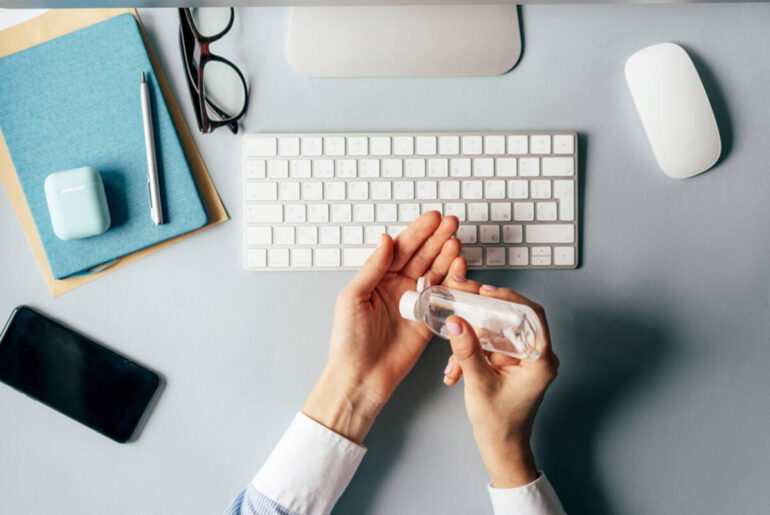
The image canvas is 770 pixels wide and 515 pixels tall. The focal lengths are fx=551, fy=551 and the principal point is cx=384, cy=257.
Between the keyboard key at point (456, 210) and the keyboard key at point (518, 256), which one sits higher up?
the keyboard key at point (456, 210)

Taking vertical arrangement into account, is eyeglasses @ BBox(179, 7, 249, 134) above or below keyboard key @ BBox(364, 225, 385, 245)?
above

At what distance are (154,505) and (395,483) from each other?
1.10ft

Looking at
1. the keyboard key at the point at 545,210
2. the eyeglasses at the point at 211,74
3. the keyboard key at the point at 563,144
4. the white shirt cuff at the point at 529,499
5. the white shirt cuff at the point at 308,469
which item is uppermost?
the eyeglasses at the point at 211,74

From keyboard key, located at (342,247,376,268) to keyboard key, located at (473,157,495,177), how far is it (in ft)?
0.57

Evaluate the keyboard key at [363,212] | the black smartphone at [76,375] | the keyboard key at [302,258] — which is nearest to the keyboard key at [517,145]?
the keyboard key at [363,212]

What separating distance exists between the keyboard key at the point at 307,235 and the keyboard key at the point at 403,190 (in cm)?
12

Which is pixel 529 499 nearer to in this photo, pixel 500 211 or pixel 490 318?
pixel 490 318

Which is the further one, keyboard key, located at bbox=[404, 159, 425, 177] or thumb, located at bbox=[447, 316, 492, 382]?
keyboard key, located at bbox=[404, 159, 425, 177]

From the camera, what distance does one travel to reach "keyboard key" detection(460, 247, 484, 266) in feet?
2.43

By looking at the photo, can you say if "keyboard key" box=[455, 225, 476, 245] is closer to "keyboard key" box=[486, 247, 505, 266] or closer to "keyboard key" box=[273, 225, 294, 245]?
"keyboard key" box=[486, 247, 505, 266]

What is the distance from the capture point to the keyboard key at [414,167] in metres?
0.73

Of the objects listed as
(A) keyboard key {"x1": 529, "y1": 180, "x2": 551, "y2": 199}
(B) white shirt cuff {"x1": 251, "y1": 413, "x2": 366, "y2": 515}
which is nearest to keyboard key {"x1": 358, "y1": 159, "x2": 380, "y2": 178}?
(A) keyboard key {"x1": 529, "y1": 180, "x2": 551, "y2": 199}

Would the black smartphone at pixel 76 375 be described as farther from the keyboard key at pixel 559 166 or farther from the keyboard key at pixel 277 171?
the keyboard key at pixel 559 166

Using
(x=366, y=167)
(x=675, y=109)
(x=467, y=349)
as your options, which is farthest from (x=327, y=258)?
(x=675, y=109)
